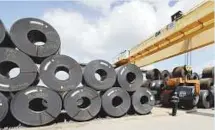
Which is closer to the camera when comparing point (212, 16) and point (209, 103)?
point (212, 16)

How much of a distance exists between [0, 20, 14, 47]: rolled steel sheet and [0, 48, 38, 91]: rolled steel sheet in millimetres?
289

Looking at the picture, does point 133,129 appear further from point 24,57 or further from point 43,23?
point 43,23

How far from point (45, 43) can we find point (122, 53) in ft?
25.1

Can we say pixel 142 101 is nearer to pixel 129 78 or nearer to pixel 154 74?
pixel 129 78

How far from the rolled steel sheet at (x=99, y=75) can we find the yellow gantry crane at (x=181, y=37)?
2.84 meters

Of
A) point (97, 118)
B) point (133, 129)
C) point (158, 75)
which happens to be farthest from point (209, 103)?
point (133, 129)

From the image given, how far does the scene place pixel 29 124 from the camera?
6.64 meters

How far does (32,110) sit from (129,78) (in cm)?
336

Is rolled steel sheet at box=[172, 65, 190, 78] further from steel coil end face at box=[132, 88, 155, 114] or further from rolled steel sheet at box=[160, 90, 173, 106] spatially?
steel coil end face at box=[132, 88, 155, 114]

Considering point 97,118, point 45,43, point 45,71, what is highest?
point 45,43

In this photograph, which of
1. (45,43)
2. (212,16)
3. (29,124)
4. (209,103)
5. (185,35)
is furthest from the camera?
(209,103)

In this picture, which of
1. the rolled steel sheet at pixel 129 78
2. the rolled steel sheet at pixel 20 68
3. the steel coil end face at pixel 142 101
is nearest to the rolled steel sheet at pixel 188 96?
the steel coil end face at pixel 142 101

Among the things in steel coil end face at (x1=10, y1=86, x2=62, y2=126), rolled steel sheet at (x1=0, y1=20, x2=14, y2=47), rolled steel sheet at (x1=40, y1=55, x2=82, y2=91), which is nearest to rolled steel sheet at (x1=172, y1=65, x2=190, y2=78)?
rolled steel sheet at (x1=40, y1=55, x2=82, y2=91)

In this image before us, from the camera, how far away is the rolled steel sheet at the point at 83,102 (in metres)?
7.25
